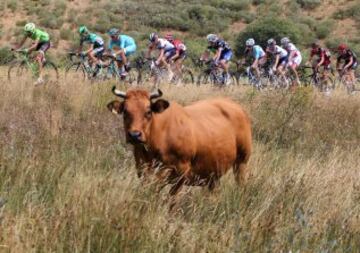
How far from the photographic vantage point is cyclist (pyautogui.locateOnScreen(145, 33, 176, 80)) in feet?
71.3

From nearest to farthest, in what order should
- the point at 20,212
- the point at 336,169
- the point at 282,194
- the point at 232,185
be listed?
the point at 20,212 < the point at 282,194 < the point at 232,185 < the point at 336,169

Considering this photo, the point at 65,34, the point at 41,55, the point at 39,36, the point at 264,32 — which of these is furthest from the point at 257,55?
the point at 65,34

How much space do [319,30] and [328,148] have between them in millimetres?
38835

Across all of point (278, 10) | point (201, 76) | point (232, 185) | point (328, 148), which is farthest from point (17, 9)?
point (232, 185)

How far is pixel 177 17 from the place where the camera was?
4822 cm

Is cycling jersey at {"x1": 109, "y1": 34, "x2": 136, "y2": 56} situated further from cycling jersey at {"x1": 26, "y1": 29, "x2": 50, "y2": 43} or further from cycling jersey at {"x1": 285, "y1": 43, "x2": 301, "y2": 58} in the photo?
cycling jersey at {"x1": 285, "y1": 43, "x2": 301, "y2": 58}

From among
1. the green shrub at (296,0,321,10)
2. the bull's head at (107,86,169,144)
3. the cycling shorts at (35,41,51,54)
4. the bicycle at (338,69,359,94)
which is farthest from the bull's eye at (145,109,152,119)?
the green shrub at (296,0,321,10)

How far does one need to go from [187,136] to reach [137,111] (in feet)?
2.41

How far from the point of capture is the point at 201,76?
2331 cm

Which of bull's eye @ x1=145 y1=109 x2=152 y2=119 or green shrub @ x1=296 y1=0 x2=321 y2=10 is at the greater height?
bull's eye @ x1=145 y1=109 x2=152 y2=119

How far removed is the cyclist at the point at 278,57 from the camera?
23611mm

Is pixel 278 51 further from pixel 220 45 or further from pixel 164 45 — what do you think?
pixel 164 45

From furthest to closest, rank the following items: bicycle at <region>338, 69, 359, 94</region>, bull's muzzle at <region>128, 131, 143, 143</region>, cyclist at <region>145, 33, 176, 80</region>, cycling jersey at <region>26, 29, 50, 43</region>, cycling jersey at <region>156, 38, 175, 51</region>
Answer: bicycle at <region>338, 69, 359, 94</region>, cycling jersey at <region>156, 38, 175, 51</region>, cyclist at <region>145, 33, 176, 80</region>, cycling jersey at <region>26, 29, 50, 43</region>, bull's muzzle at <region>128, 131, 143, 143</region>

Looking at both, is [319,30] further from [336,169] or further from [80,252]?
[80,252]
